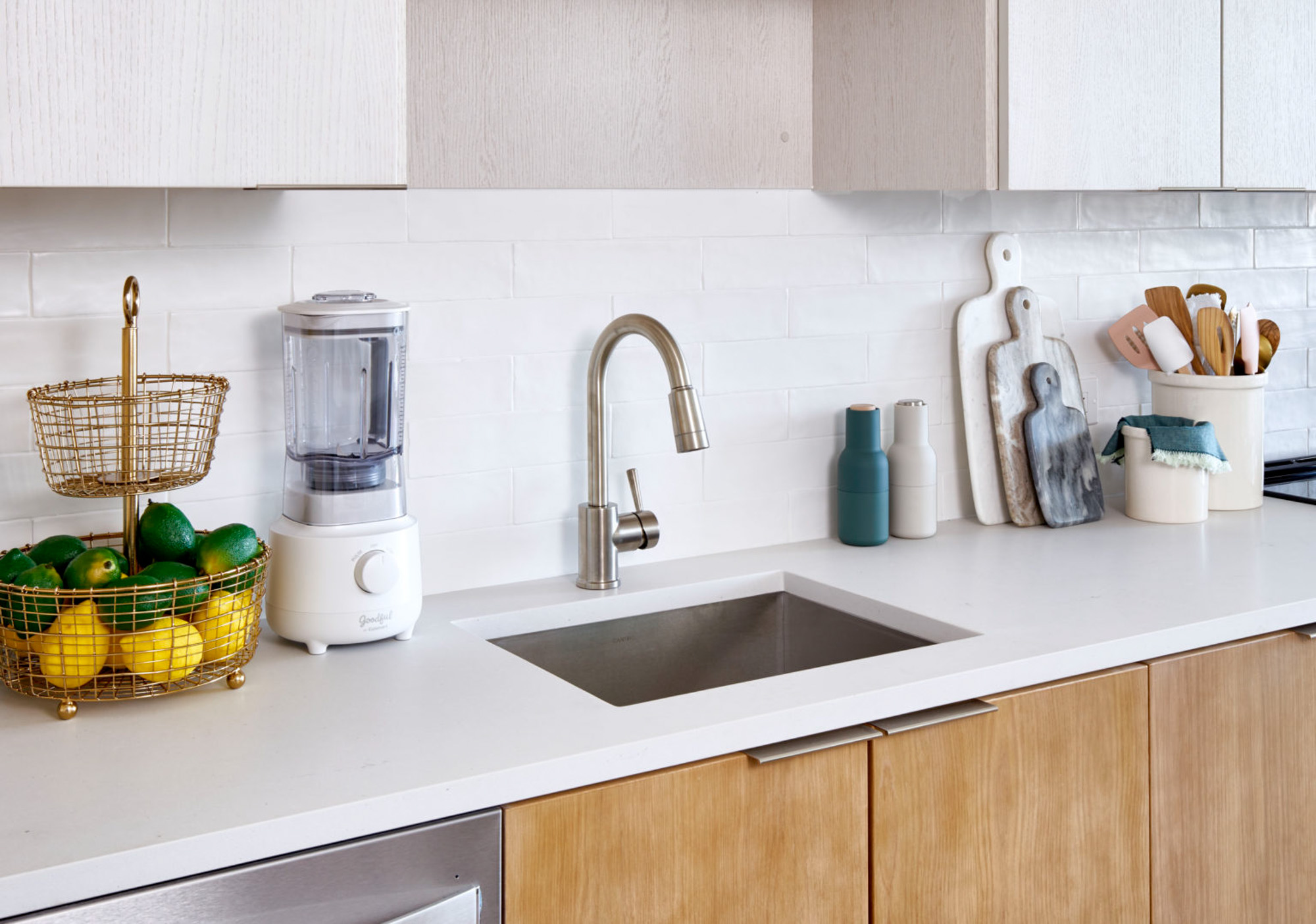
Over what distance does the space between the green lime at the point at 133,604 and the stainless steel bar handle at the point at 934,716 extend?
781 mm

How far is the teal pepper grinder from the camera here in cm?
213

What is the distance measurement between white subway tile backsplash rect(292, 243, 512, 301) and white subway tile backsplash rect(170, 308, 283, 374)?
64mm

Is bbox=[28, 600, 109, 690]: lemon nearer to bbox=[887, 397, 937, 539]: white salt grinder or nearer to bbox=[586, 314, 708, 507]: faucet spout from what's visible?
bbox=[586, 314, 708, 507]: faucet spout

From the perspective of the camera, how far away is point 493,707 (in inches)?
55.4

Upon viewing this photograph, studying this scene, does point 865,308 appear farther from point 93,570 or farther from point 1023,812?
point 93,570

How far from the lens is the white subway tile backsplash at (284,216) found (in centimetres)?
165

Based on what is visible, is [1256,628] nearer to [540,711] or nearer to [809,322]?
[809,322]

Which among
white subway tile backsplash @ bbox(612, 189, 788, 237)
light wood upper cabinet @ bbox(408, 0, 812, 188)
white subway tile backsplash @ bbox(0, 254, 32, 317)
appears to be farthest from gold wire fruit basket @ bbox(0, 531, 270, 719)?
white subway tile backsplash @ bbox(612, 189, 788, 237)

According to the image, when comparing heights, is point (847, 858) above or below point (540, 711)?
below

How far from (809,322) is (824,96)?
37cm

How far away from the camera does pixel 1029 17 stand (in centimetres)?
185

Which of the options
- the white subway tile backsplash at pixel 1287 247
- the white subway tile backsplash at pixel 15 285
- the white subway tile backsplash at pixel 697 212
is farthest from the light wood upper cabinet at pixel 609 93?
the white subway tile backsplash at pixel 1287 247

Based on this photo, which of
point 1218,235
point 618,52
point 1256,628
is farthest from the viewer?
point 1218,235

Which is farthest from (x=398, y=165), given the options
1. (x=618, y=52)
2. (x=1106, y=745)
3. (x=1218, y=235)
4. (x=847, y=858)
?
(x=1218, y=235)
